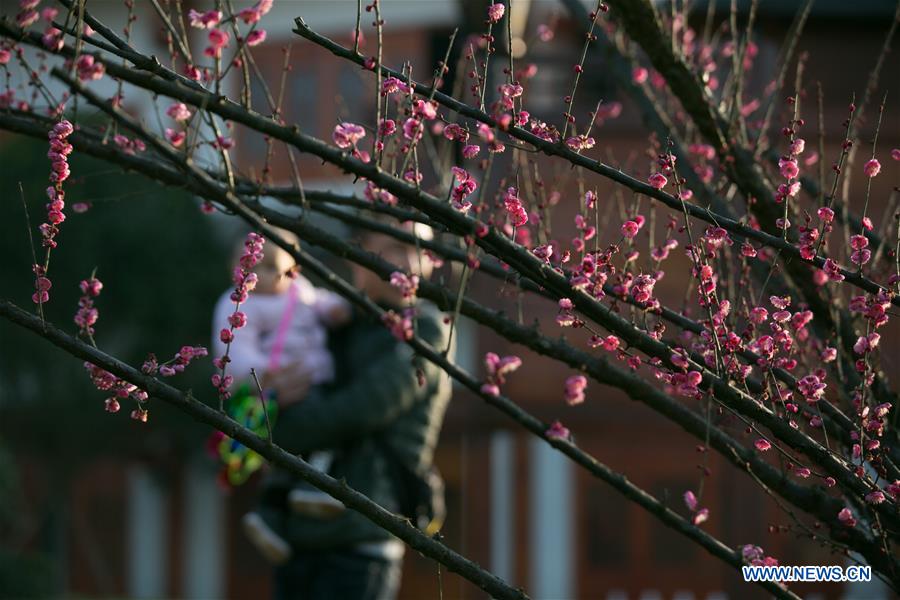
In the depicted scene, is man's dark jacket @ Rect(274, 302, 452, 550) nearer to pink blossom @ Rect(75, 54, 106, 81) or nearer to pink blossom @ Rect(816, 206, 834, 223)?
pink blossom @ Rect(816, 206, 834, 223)

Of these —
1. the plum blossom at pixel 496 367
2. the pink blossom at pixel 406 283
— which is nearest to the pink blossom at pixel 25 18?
the pink blossom at pixel 406 283

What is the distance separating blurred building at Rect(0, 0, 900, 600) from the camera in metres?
11.0

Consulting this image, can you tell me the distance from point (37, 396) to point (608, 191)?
11.7m

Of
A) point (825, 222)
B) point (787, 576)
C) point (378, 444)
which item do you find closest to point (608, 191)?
point (378, 444)

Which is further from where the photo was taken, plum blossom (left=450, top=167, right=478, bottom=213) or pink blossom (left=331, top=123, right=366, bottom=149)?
plum blossom (left=450, top=167, right=478, bottom=213)

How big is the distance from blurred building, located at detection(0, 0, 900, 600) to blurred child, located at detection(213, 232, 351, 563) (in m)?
3.57

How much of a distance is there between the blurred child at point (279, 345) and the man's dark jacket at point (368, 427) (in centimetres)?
7

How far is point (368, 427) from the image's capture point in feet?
12.7

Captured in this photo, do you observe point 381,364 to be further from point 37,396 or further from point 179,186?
point 37,396

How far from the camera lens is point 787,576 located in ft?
9.50

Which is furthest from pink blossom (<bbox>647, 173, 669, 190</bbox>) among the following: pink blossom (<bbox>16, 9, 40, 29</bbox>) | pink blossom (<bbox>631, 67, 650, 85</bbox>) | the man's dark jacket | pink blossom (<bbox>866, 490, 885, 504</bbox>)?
the man's dark jacket

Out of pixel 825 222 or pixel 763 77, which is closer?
pixel 825 222

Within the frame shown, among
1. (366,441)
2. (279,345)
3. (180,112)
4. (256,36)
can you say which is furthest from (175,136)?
(366,441)

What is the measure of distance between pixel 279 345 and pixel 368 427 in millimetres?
371
